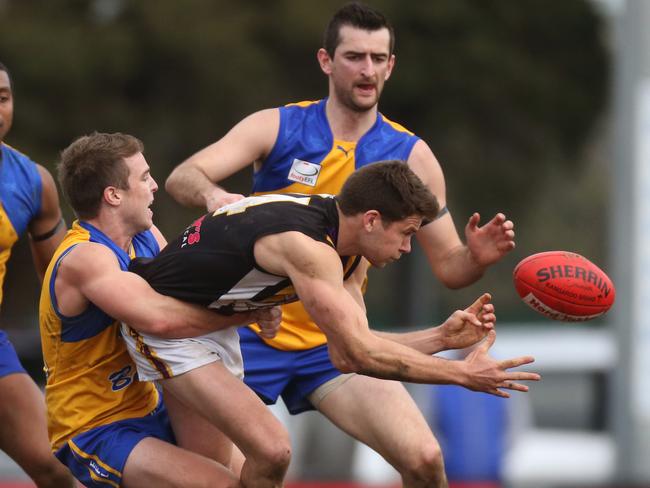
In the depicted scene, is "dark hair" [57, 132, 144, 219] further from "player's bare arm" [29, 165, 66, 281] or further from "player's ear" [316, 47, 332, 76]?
"player's ear" [316, 47, 332, 76]

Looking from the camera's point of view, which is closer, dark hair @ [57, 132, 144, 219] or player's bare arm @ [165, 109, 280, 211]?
dark hair @ [57, 132, 144, 219]

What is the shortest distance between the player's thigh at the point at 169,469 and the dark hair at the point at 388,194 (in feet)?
4.46

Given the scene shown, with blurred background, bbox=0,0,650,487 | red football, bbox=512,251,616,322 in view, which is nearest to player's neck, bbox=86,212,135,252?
red football, bbox=512,251,616,322

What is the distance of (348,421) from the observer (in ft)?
24.2

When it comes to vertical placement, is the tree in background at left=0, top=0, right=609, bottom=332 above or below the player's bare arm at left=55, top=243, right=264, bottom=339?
above

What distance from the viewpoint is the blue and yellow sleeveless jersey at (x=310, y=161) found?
7.70m

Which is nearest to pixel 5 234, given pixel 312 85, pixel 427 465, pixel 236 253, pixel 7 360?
pixel 7 360

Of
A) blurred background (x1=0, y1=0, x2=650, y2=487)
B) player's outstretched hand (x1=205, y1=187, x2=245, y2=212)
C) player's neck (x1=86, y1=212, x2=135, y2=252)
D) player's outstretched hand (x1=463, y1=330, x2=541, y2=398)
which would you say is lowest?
player's outstretched hand (x1=463, y1=330, x2=541, y2=398)

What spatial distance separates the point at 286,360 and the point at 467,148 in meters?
16.7

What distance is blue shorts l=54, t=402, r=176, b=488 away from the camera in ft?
22.3

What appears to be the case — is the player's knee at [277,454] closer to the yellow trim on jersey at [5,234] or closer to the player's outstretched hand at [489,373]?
the player's outstretched hand at [489,373]

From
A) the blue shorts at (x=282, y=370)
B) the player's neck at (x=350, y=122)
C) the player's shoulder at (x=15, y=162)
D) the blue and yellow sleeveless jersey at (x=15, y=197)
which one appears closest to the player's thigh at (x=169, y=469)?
the blue shorts at (x=282, y=370)

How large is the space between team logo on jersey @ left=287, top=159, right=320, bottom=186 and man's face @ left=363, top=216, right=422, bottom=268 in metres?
1.26

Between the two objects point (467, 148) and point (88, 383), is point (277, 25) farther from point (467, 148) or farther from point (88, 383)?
point (88, 383)
